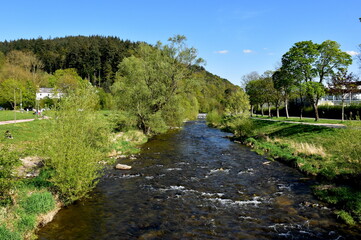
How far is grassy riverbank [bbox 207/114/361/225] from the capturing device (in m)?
14.9

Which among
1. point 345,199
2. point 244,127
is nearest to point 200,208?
point 345,199

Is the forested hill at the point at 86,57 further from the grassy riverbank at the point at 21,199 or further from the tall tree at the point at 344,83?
the grassy riverbank at the point at 21,199

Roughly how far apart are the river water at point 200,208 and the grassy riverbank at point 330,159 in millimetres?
1006

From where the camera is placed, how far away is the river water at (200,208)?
12.0 meters

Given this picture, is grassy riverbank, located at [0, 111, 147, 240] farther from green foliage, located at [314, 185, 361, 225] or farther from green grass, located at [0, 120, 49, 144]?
green foliage, located at [314, 185, 361, 225]

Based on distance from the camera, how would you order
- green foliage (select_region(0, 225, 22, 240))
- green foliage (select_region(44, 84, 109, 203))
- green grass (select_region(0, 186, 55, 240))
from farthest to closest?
green foliage (select_region(44, 84, 109, 203)) < green grass (select_region(0, 186, 55, 240)) < green foliage (select_region(0, 225, 22, 240))

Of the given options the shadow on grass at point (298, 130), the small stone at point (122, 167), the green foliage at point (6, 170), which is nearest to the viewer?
the green foliage at point (6, 170)

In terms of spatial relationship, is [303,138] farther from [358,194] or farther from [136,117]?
[136,117]

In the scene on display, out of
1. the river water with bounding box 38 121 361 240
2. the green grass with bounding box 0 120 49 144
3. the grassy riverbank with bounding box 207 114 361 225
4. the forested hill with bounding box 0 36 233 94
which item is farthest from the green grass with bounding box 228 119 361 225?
the forested hill with bounding box 0 36 233 94

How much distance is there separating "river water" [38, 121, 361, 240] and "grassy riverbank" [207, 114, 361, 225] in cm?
101

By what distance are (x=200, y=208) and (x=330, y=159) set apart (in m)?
Answer: 14.8

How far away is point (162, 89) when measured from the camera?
43.6m

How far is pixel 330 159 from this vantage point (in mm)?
22484

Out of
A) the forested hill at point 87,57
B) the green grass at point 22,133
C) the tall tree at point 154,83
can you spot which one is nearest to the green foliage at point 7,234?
the green grass at point 22,133
